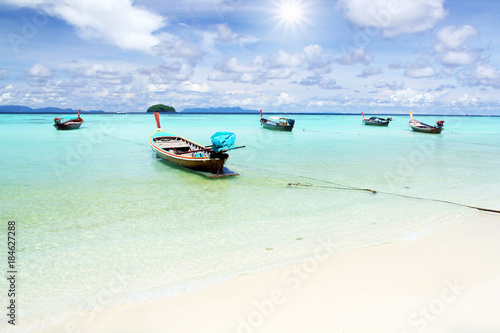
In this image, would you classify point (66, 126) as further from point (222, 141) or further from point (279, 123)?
point (222, 141)

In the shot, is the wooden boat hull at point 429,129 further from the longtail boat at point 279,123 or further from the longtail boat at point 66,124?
the longtail boat at point 66,124

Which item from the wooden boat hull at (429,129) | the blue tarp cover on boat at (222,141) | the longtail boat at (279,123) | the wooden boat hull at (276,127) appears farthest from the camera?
the wooden boat hull at (276,127)

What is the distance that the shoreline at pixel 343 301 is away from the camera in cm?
424

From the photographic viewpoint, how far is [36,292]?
17.2 feet

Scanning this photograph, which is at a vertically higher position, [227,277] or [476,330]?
[476,330]

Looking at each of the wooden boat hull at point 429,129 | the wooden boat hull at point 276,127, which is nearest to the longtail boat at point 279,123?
the wooden boat hull at point 276,127

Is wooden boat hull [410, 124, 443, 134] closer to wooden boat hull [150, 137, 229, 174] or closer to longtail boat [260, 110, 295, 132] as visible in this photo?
longtail boat [260, 110, 295, 132]

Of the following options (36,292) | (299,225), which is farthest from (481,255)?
(36,292)

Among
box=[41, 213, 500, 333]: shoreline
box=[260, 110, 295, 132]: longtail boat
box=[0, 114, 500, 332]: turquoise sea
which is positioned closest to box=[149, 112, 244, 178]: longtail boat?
box=[0, 114, 500, 332]: turquoise sea

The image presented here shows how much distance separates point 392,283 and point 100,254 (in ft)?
19.0

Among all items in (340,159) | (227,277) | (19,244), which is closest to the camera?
(227,277)

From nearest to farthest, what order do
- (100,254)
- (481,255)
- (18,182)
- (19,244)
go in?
(481,255)
(100,254)
(19,244)
(18,182)

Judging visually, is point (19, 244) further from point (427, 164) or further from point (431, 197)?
point (427, 164)

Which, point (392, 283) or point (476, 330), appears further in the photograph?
point (392, 283)
